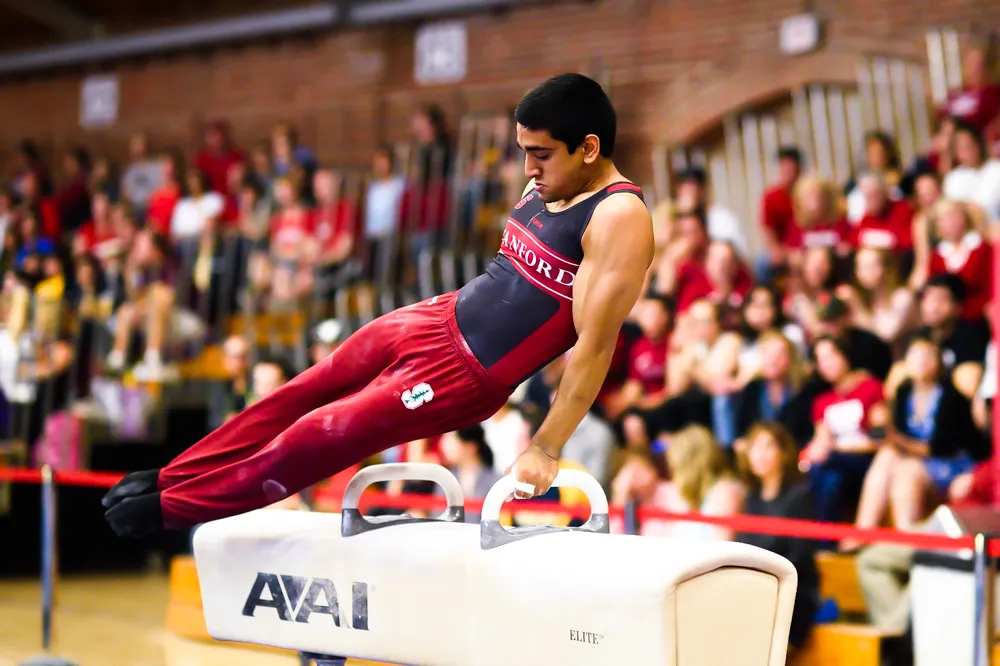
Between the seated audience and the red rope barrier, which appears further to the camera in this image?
the seated audience

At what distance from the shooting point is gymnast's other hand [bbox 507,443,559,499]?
259cm

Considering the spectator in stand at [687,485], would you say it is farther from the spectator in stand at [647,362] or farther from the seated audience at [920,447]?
the spectator in stand at [647,362]

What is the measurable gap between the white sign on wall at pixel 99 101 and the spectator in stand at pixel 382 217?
4684 mm

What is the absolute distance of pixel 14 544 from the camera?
7695mm

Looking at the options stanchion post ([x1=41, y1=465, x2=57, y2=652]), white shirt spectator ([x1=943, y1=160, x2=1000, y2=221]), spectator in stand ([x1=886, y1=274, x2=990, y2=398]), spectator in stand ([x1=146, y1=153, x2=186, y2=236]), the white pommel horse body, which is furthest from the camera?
spectator in stand ([x1=146, y1=153, x2=186, y2=236])

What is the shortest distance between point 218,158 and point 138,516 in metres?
7.92

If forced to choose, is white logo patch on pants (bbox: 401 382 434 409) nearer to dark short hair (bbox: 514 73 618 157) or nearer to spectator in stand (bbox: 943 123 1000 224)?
dark short hair (bbox: 514 73 618 157)

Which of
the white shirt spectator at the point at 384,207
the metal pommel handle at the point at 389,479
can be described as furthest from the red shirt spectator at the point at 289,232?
the metal pommel handle at the point at 389,479

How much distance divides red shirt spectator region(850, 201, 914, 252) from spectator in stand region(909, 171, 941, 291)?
0.05 m

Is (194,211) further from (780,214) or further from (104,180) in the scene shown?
(780,214)

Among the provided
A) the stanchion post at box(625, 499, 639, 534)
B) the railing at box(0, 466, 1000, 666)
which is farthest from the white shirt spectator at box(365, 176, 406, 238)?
the stanchion post at box(625, 499, 639, 534)

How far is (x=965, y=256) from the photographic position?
18.3 feet

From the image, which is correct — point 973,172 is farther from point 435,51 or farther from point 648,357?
point 435,51

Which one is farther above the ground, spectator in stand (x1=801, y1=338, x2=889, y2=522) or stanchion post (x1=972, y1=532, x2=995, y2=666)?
spectator in stand (x1=801, y1=338, x2=889, y2=522)
